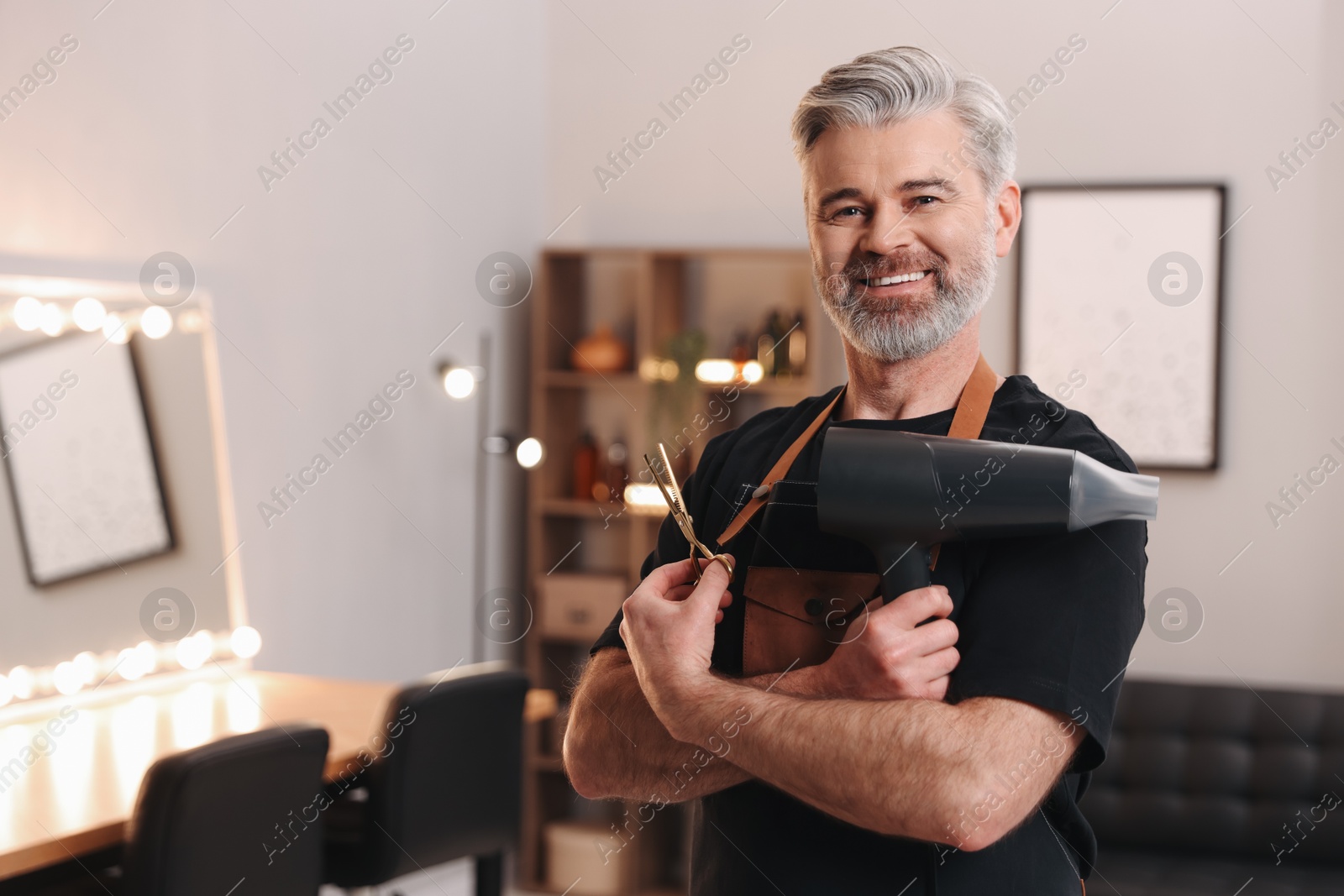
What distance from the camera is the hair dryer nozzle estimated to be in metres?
1.01

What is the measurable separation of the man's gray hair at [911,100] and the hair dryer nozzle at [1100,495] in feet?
1.11

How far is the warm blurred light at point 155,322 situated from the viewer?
9.41ft

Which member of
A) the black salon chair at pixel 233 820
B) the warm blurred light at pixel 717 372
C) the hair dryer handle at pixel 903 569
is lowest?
the black salon chair at pixel 233 820

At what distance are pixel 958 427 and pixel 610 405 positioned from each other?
333 centimetres

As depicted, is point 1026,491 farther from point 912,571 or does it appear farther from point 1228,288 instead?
point 1228,288

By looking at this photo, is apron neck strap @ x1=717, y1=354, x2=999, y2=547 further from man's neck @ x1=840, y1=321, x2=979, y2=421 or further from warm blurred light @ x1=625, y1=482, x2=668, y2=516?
warm blurred light @ x1=625, y1=482, x2=668, y2=516

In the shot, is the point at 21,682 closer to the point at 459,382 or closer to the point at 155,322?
the point at 155,322

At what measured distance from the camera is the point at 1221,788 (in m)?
3.39

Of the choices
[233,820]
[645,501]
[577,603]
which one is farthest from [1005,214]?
[577,603]

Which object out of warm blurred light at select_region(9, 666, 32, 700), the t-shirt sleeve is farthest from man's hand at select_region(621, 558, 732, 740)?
warm blurred light at select_region(9, 666, 32, 700)

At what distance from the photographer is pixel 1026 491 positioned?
1.02m

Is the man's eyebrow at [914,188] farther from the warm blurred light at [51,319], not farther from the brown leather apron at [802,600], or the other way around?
the warm blurred light at [51,319]

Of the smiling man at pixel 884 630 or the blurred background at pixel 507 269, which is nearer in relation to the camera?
the smiling man at pixel 884 630

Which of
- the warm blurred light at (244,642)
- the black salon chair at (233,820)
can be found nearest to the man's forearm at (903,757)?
the black salon chair at (233,820)
